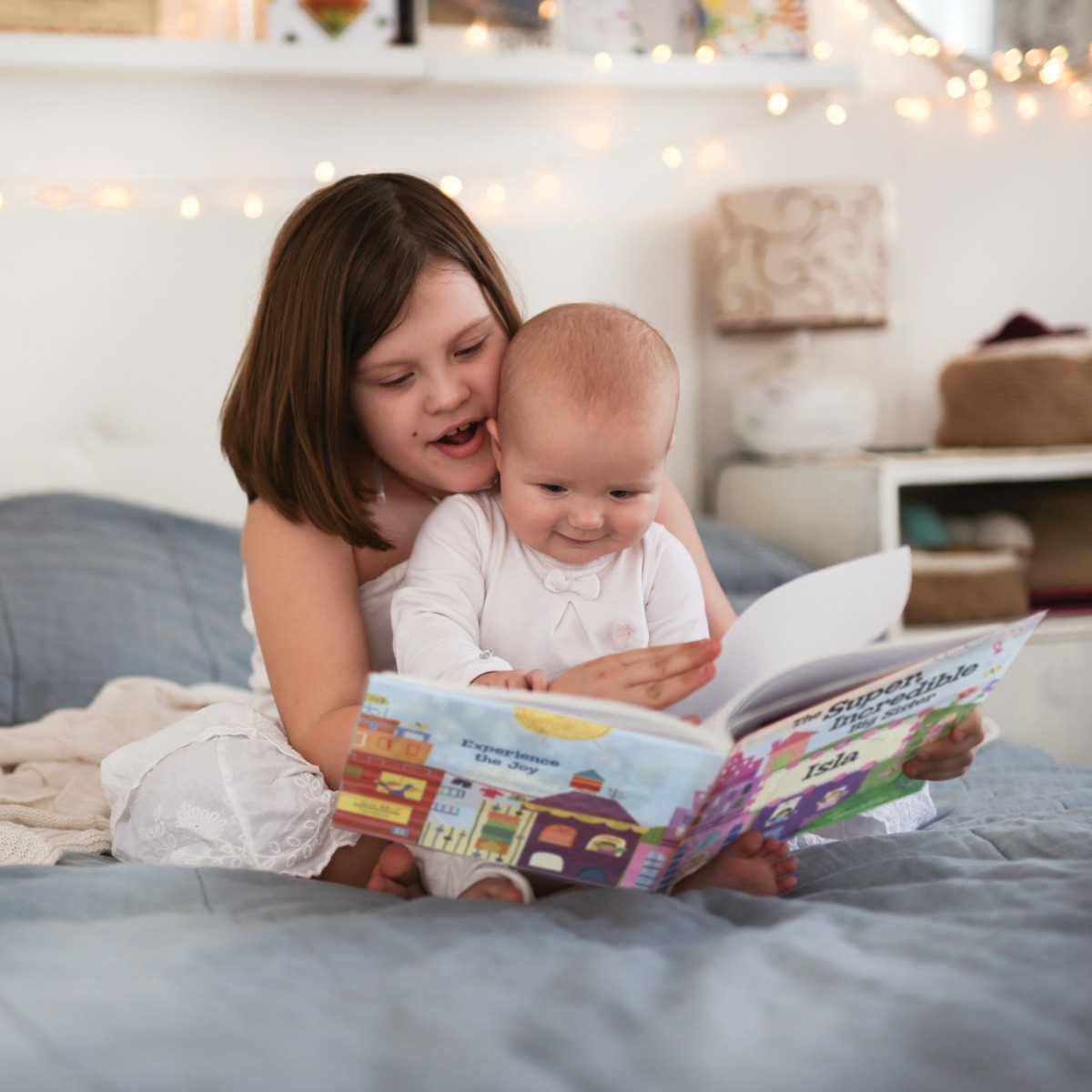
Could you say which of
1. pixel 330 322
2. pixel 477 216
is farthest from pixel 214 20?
pixel 330 322

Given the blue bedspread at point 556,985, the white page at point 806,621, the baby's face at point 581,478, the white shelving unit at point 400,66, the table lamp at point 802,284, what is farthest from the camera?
the table lamp at point 802,284

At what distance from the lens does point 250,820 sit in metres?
0.86

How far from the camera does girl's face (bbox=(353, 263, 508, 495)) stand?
963 mm

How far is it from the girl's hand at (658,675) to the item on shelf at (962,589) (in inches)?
50.6

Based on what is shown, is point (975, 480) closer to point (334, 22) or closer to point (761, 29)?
point (761, 29)

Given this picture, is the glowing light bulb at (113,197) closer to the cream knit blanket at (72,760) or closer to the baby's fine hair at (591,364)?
the cream knit blanket at (72,760)

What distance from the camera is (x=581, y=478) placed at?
2.85ft

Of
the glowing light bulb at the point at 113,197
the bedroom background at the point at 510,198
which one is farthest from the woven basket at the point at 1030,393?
the glowing light bulb at the point at 113,197

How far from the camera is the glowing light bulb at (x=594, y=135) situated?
2232 mm

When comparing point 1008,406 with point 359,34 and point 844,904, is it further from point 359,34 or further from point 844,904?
point 844,904

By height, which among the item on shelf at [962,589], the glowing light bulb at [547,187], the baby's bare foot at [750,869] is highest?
the glowing light bulb at [547,187]

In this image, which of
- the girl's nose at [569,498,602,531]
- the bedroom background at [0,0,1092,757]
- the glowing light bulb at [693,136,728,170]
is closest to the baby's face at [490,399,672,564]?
the girl's nose at [569,498,602,531]

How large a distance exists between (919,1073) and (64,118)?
6.42ft

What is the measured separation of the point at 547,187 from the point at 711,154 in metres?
0.34
